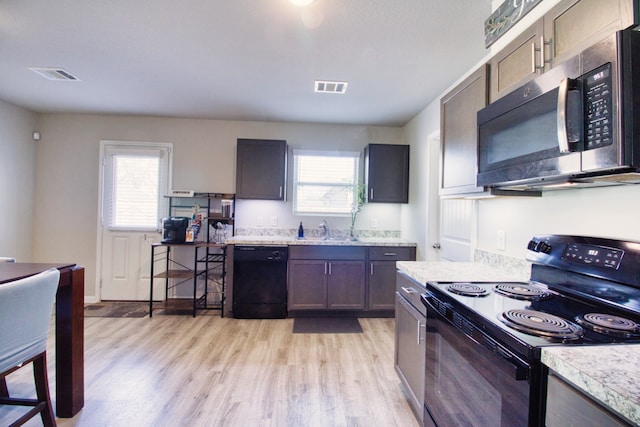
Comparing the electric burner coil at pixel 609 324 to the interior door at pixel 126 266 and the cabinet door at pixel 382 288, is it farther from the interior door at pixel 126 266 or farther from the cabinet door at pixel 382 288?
the interior door at pixel 126 266

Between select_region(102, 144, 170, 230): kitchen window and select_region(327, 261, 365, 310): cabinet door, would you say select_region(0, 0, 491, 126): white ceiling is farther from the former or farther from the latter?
select_region(327, 261, 365, 310): cabinet door

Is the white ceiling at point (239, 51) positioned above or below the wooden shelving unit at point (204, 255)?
above

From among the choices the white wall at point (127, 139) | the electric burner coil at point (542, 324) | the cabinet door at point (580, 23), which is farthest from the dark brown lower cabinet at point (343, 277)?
the cabinet door at point (580, 23)

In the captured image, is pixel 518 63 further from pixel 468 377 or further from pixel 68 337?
pixel 68 337

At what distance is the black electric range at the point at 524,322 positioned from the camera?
81 centimetres

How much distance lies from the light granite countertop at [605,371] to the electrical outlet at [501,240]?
113 centimetres

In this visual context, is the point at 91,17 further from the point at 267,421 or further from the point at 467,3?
the point at 267,421

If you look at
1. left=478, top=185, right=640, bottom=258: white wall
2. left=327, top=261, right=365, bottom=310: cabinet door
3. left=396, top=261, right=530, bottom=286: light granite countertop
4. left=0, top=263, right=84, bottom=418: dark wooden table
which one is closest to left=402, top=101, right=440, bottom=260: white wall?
left=327, top=261, right=365, bottom=310: cabinet door

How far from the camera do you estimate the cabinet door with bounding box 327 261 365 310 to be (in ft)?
10.8

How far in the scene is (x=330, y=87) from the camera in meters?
2.79

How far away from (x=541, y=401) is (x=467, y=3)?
198 cm

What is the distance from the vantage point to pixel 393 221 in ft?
13.1

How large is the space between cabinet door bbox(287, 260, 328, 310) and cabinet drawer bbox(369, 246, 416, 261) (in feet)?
1.92

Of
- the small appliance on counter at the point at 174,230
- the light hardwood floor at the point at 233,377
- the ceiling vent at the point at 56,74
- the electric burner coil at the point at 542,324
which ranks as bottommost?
the light hardwood floor at the point at 233,377
